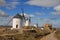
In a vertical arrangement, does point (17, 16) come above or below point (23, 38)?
above

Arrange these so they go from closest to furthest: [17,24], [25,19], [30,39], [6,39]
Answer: [6,39]
[30,39]
[17,24]
[25,19]

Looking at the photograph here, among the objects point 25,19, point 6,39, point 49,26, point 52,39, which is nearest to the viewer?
point 52,39

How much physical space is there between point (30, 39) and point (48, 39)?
10.4 ft

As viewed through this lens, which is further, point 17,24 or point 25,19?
point 25,19

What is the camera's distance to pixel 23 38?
13.3 m

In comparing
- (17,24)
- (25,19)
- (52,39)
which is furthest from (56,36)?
(25,19)

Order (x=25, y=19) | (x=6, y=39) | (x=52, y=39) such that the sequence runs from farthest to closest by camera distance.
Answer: (x=25, y=19) → (x=6, y=39) → (x=52, y=39)

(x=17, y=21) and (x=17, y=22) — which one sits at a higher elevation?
(x=17, y=21)

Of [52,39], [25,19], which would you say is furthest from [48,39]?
[25,19]

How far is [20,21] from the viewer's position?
26.1 m

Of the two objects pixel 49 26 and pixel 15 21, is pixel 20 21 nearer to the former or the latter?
pixel 15 21

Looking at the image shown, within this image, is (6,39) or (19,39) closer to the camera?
(6,39)

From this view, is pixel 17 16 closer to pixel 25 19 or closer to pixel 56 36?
pixel 25 19

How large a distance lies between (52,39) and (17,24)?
16288 millimetres
